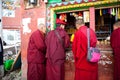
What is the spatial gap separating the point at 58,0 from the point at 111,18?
1.58 metres

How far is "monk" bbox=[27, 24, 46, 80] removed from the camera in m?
7.12

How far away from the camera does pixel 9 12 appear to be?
13.7m

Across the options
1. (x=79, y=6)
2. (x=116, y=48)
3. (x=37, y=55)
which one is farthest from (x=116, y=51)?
(x=37, y=55)

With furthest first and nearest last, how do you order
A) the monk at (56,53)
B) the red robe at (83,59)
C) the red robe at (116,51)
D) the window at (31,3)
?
the window at (31,3) < the monk at (56,53) < the red robe at (116,51) < the red robe at (83,59)

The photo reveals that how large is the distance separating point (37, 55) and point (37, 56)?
1.2 inches

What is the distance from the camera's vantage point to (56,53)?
22.4ft

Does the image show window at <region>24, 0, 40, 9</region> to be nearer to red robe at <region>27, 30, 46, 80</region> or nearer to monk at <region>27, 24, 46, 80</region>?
monk at <region>27, 24, 46, 80</region>

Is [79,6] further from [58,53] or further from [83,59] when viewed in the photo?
[83,59]

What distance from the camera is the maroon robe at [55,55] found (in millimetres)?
6820

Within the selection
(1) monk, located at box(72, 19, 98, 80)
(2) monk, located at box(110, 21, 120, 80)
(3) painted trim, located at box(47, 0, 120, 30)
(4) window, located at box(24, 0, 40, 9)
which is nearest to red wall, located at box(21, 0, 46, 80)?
(4) window, located at box(24, 0, 40, 9)

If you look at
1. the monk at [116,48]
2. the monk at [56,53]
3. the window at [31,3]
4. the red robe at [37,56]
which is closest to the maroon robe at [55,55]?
the monk at [56,53]

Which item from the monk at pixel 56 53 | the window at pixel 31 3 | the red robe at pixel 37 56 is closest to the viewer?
the monk at pixel 56 53

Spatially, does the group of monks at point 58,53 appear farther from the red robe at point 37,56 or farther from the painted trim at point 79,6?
the painted trim at point 79,6

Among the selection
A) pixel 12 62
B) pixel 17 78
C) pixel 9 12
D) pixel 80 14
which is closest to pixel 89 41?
pixel 80 14
